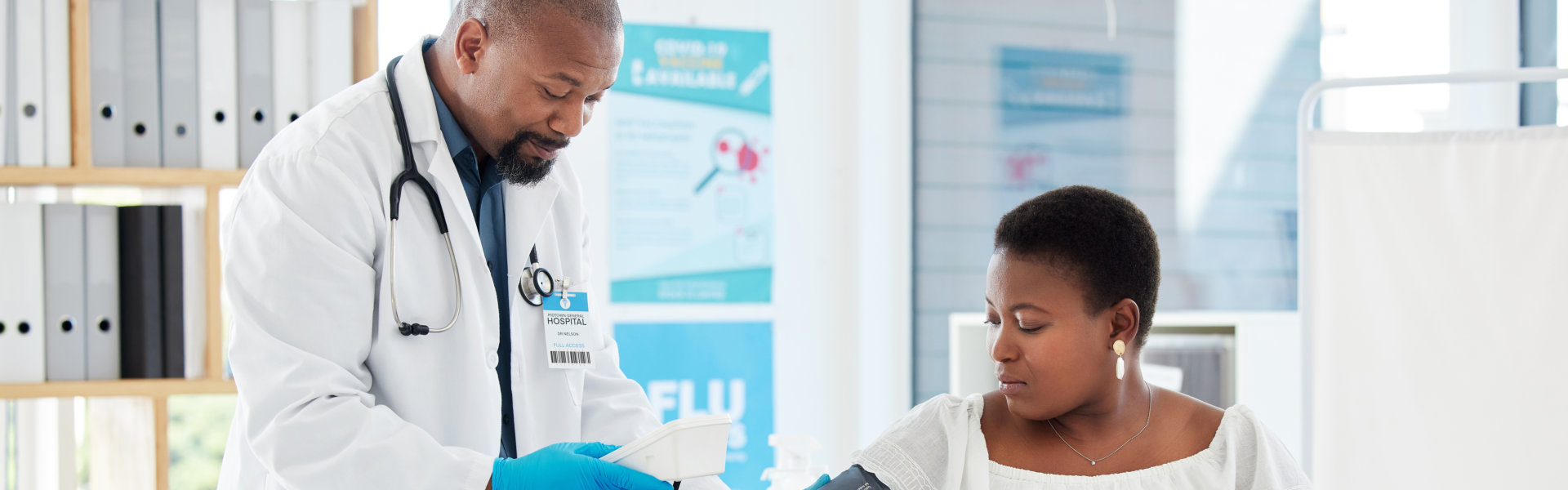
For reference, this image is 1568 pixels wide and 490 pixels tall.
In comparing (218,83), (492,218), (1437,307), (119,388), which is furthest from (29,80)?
(1437,307)

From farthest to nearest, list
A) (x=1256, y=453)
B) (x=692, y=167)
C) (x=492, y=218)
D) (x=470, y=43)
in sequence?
(x=692, y=167) < (x=492, y=218) < (x=470, y=43) < (x=1256, y=453)

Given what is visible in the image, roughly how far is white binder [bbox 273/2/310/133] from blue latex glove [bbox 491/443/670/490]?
3.28 ft

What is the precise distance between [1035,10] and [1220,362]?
117 cm

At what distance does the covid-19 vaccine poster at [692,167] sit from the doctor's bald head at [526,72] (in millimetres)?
1416

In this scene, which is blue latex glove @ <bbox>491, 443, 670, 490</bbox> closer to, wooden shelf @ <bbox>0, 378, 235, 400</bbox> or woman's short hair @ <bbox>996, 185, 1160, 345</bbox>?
woman's short hair @ <bbox>996, 185, 1160, 345</bbox>

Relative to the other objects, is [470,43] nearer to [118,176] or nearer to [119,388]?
[118,176]

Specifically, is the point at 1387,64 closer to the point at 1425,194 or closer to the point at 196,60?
the point at 1425,194

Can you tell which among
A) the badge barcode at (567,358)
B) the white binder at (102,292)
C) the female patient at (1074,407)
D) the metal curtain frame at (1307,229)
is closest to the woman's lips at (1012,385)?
the female patient at (1074,407)

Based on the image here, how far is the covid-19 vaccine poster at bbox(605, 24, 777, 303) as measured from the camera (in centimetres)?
282

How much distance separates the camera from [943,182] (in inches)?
121

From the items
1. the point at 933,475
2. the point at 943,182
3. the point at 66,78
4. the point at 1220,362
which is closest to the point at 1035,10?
the point at 943,182

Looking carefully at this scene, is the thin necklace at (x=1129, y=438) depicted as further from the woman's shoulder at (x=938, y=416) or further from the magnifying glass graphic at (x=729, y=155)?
the magnifying glass graphic at (x=729, y=155)

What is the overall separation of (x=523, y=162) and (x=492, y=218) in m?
0.14

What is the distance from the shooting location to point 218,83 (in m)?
1.83
